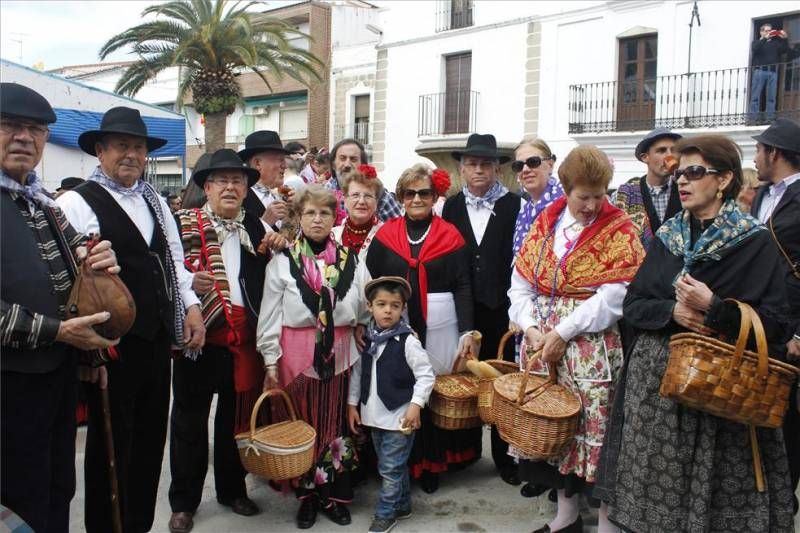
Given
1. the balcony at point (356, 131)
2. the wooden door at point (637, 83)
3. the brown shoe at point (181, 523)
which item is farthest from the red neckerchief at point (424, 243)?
the balcony at point (356, 131)

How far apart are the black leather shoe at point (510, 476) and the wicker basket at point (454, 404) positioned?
65cm

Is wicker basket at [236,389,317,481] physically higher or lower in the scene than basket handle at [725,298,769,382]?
lower

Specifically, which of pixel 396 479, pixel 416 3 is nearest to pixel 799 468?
pixel 396 479

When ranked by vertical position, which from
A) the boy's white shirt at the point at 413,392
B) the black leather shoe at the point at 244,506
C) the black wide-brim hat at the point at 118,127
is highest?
the black wide-brim hat at the point at 118,127

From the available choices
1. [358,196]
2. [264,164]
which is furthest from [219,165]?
[264,164]

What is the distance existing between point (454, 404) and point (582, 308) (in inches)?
39.1

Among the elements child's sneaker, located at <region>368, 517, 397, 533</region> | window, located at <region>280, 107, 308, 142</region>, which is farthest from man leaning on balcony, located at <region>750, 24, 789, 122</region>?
window, located at <region>280, 107, 308, 142</region>

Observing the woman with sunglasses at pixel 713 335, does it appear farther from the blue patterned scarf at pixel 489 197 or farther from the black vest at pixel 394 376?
the blue patterned scarf at pixel 489 197

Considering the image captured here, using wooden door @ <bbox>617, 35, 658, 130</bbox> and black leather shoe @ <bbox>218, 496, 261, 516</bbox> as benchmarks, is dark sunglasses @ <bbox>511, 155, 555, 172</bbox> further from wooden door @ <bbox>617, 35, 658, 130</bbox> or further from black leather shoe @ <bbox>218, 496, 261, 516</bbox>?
wooden door @ <bbox>617, 35, 658, 130</bbox>

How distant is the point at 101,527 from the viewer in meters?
3.28

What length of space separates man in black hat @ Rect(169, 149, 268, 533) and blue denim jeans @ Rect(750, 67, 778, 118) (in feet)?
44.5

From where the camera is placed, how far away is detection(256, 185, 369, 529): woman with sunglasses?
3732mm

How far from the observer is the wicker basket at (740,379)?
2.55 metres

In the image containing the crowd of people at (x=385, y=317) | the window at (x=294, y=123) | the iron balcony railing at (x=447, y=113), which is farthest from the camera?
the window at (x=294, y=123)
